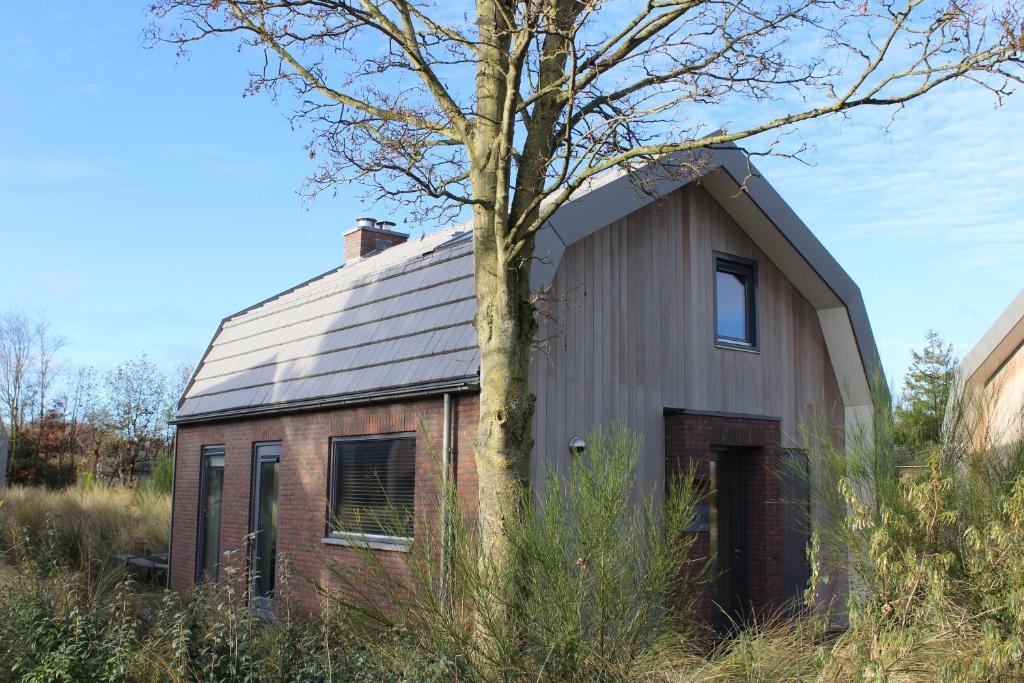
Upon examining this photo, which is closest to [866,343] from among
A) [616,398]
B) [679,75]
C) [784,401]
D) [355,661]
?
[784,401]

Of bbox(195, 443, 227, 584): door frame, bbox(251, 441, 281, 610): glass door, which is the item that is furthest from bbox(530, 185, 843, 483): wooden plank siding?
bbox(195, 443, 227, 584): door frame

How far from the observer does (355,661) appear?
21.5 feet

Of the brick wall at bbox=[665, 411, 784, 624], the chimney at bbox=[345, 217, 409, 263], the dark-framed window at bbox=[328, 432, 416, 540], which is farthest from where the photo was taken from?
the chimney at bbox=[345, 217, 409, 263]

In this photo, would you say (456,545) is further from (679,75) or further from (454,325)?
(454,325)

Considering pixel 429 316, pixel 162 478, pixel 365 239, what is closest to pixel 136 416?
pixel 162 478

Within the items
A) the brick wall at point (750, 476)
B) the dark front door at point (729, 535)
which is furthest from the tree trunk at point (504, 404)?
the dark front door at point (729, 535)

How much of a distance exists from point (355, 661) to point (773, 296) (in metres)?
8.63

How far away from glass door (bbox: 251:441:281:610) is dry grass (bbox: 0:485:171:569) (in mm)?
3268

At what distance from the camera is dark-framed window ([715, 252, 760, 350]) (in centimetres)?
1292

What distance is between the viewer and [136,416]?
3269 centimetres

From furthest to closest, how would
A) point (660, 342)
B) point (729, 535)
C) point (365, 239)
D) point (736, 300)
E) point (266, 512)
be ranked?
point (365, 239), point (266, 512), point (736, 300), point (729, 535), point (660, 342)

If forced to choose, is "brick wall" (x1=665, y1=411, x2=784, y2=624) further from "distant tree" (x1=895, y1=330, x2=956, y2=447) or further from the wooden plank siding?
"distant tree" (x1=895, y1=330, x2=956, y2=447)

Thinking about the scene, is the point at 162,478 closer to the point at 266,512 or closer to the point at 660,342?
the point at 266,512

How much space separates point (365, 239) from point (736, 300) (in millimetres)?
8512
